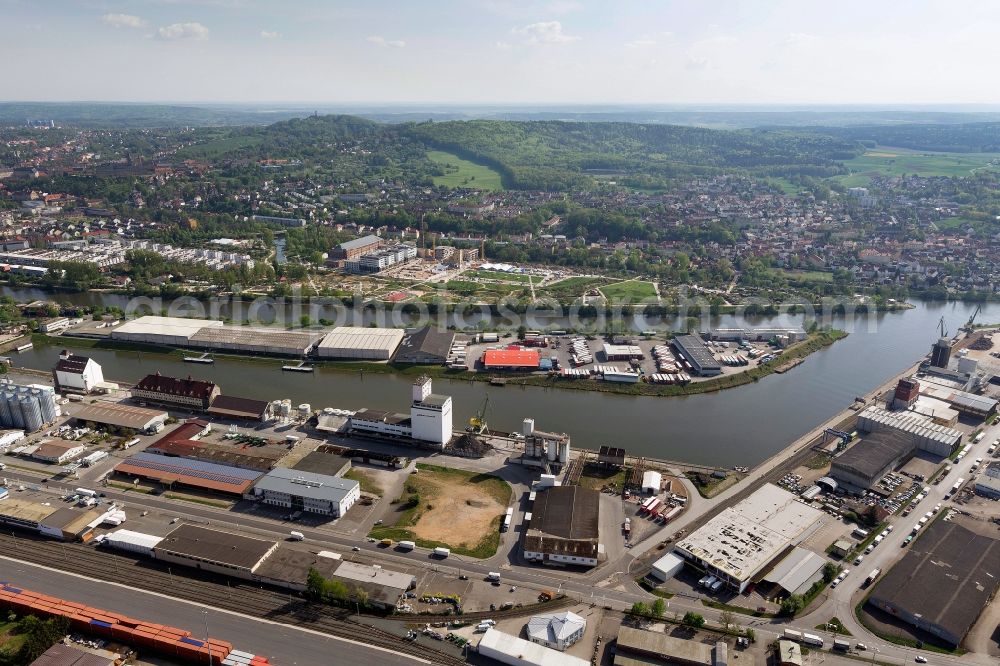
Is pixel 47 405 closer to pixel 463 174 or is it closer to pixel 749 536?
pixel 749 536

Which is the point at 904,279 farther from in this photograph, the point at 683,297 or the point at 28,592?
the point at 28,592

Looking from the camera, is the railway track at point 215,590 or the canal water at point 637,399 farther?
the canal water at point 637,399

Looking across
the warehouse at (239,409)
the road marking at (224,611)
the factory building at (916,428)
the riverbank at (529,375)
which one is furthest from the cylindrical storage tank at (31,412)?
the factory building at (916,428)

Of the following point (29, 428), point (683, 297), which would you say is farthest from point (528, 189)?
point (29, 428)

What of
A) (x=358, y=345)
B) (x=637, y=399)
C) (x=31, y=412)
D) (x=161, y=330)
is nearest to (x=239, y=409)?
(x=31, y=412)

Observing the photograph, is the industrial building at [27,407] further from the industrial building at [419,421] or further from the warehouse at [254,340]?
the industrial building at [419,421]

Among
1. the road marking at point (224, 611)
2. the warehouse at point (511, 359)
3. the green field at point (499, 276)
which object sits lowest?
the road marking at point (224, 611)
